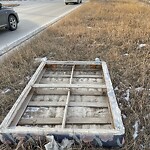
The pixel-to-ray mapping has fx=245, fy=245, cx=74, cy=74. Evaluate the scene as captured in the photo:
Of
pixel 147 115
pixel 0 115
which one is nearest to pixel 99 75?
pixel 147 115

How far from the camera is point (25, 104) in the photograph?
11.7 feet

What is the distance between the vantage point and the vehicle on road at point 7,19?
9.22 meters

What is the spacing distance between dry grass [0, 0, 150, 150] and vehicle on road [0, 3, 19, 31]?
1814mm

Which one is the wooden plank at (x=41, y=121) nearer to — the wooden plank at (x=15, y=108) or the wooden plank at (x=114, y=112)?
the wooden plank at (x=15, y=108)

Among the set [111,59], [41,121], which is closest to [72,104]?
[41,121]

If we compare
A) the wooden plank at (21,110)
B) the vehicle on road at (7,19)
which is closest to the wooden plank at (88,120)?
the wooden plank at (21,110)

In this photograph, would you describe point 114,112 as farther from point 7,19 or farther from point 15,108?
point 7,19

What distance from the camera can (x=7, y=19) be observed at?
953 centimetres

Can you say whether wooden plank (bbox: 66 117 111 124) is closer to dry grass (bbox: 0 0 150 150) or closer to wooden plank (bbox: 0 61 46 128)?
dry grass (bbox: 0 0 150 150)

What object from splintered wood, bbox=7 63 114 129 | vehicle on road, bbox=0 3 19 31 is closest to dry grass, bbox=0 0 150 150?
splintered wood, bbox=7 63 114 129

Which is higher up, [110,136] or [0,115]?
[110,136]

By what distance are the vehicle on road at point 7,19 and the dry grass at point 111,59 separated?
181 centimetres

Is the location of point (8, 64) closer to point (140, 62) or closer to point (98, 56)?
point (98, 56)

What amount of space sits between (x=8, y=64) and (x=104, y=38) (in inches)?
131
